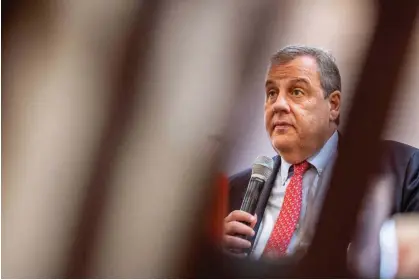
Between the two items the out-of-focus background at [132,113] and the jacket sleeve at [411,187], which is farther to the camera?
the out-of-focus background at [132,113]

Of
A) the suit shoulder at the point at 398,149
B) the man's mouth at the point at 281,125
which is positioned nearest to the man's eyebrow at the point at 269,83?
the man's mouth at the point at 281,125

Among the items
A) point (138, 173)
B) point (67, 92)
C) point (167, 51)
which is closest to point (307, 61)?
point (167, 51)

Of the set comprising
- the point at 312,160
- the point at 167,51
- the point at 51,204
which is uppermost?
the point at 167,51

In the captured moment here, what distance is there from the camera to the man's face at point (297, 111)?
256 cm

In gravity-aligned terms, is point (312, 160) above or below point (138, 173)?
above

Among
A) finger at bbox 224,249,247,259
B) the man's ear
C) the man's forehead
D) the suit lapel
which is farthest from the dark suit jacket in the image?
the man's forehead

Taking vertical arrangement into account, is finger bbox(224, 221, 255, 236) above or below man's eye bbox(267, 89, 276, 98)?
below

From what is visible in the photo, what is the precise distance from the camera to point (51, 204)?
2680 mm

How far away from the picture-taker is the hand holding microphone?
2.60 metres

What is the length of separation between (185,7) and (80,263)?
1.11 metres

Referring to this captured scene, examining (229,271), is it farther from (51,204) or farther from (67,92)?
(67,92)

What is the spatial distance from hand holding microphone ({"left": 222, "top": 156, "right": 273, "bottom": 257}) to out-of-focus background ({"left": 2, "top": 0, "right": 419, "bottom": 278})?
63mm

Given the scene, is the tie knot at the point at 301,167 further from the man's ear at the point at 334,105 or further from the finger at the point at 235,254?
the finger at the point at 235,254

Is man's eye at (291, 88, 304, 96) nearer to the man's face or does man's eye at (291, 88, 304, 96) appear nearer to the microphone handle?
the man's face
